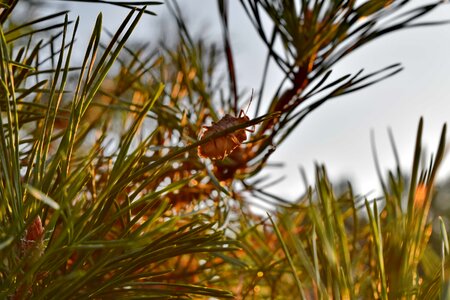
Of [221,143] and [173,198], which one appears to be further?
[173,198]

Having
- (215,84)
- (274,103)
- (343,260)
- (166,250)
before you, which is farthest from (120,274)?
(215,84)

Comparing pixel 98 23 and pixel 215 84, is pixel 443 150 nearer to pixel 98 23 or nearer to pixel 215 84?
pixel 98 23

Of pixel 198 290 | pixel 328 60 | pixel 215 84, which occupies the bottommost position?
pixel 198 290

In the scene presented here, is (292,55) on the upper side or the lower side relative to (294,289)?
upper

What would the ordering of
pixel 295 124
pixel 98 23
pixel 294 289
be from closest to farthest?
pixel 98 23 < pixel 295 124 < pixel 294 289

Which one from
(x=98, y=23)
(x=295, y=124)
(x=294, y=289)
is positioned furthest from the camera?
(x=294, y=289)

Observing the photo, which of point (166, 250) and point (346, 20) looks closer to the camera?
point (166, 250)
